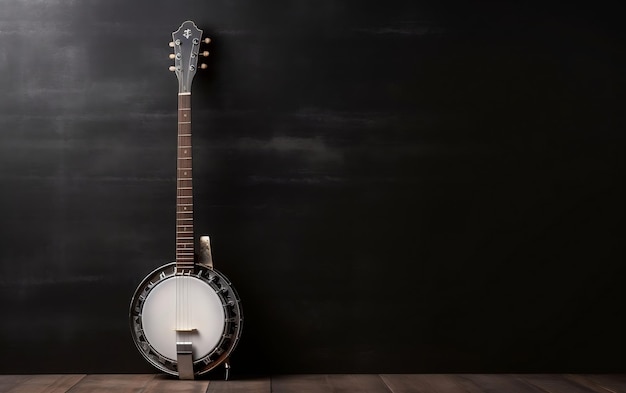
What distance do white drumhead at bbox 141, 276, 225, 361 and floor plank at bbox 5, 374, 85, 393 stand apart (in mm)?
330

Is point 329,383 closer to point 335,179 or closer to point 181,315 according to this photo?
point 181,315

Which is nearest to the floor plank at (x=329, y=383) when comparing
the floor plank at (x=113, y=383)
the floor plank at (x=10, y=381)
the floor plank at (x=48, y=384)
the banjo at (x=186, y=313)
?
the banjo at (x=186, y=313)

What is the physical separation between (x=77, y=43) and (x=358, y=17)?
1114mm

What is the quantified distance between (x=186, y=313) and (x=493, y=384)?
1.17 m

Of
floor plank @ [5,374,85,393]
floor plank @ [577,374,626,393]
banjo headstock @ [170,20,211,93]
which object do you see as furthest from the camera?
banjo headstock @ [170,20,211,93]

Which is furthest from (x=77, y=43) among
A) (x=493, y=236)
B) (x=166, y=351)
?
(x=493, y=236)

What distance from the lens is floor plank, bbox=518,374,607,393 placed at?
9.77 ft

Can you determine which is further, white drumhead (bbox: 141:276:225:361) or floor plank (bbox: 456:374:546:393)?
white drumhead (bbox: 141:276:225:361)

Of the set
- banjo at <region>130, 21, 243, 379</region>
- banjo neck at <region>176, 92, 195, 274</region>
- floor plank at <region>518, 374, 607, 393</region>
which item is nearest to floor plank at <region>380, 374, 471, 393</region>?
floor plank at <region>518, 374, 607, 393</region>

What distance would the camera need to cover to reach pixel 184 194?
311 centimetres

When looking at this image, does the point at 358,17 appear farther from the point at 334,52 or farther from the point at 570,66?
the point at 570,66

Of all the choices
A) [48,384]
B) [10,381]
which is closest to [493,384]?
[48,384]

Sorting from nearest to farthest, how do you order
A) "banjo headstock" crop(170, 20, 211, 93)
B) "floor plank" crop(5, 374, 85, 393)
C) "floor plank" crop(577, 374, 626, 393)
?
"floor plank" crop(5, 374, 85, 393) → "floor plank" crop(577, 374, 626, 393) → "banjo headstock" crop(170, 20, 211, 93)

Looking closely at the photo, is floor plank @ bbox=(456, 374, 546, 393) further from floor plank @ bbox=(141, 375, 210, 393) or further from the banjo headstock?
the banjo headstock
